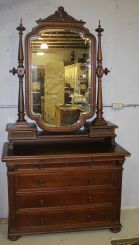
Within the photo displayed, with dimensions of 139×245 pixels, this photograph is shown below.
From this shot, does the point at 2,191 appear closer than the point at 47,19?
No

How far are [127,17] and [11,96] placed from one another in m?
1.35

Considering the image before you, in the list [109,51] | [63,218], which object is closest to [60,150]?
[63,218]

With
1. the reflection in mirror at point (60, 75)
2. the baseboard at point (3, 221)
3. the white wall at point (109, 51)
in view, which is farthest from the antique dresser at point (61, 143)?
the baseboard at point (3, 221)

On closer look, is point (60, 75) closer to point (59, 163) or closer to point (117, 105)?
point (117, 105)

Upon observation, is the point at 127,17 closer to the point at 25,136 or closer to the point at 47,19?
the point at 47,19

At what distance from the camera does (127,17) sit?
109 inches

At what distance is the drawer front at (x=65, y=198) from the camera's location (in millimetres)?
2422

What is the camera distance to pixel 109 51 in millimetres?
2797

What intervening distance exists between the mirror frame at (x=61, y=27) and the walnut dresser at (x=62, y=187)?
0.69ft

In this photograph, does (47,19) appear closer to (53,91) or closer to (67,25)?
(67,25)

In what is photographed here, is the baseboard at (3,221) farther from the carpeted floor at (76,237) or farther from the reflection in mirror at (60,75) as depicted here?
the reflection in mirror at (60,75)

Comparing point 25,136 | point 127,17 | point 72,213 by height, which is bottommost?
point 72,213

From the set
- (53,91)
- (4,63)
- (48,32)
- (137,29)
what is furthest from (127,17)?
(4,63)

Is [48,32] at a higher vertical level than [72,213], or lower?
higher
